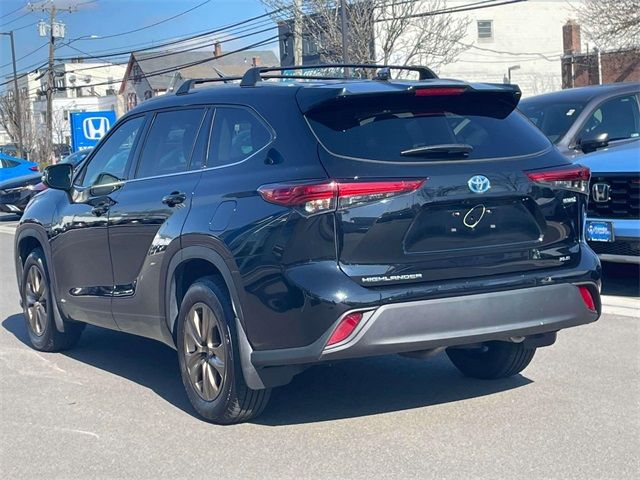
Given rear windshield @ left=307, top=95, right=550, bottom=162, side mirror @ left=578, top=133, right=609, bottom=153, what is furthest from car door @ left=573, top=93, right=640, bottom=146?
rear windshield @ left=307, top=95, right=550, bottom=162

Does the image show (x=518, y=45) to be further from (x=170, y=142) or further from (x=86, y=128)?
(x=170, y=142)

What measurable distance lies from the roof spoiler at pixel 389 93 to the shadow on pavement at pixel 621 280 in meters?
4.42

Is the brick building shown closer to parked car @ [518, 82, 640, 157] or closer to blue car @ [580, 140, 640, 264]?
parked car @ [518, 82, 640, 157]


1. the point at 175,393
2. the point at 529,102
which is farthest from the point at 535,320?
the point at 529,102

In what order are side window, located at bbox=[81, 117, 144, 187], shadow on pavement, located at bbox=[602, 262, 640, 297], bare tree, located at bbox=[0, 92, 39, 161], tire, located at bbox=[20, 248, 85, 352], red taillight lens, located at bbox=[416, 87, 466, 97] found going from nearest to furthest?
red taillight lens, located at bbox=[416, 87, 466, 97]
side window, located at bbox=[81, 117, 144, 187]
tire, located at bbox=[20, 248, 85, 352]
shadow on pavement, located at bbox=[602, 262, 640, 297]
bare tree, located at bbox=[0, 92, 39, 161]

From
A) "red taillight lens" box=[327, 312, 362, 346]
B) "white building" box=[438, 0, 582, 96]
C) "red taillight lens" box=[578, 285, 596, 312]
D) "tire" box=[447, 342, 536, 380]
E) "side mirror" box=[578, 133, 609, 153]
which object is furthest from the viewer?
"white building" box=[438, 0, 582, 96]

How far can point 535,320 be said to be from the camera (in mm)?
4930

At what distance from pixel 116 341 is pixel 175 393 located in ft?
6.41

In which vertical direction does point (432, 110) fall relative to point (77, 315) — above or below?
above

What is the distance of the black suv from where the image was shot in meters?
4.59

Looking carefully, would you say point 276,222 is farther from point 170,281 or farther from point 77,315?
point 77,315

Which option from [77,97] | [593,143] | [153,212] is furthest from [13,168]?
[77,97]

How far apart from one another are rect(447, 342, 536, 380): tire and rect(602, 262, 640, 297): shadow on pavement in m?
3.33

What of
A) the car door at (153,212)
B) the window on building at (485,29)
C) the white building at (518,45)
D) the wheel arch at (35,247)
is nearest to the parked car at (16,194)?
the wheel arch at (35,247)
